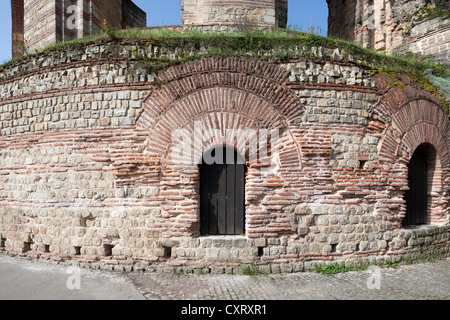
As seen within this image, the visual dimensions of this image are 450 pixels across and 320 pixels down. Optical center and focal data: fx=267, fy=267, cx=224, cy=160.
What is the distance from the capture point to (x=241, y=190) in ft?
16.8

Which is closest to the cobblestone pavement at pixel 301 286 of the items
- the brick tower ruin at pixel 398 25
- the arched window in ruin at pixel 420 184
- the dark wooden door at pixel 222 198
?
the dark wooden door at pixel 222 198

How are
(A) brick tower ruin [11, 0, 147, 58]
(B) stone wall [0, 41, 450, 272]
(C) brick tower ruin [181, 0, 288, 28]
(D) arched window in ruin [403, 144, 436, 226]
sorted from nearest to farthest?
(B) stone wall [0, 41, 450, 272] < (D) arched window in ruin [403, 144, 436, 226] < (C) brick tower ruin [181, 0, 288, 28] < (A) brick tower ruin [11, 0, 147, 58]

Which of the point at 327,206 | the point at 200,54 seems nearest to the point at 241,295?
the point at 327,206

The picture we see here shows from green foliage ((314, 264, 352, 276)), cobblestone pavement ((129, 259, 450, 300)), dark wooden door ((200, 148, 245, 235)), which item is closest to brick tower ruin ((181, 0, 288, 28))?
dark wooden door ((200, 148, 245, 235))

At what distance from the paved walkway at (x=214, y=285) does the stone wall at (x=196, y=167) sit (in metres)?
0.29

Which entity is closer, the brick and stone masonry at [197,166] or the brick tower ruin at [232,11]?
the brick and stone masonry at [197,166]

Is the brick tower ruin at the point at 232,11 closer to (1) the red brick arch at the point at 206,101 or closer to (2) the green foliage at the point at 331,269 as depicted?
(1) the red brick arch at the point at 206,101

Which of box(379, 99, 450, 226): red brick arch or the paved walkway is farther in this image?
box(379, 99, 450, 226): red brick arch

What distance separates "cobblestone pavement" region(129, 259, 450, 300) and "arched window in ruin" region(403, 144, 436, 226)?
1.38 m

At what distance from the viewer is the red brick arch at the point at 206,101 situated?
15.9ft

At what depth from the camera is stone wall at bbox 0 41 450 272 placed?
15.8 feet

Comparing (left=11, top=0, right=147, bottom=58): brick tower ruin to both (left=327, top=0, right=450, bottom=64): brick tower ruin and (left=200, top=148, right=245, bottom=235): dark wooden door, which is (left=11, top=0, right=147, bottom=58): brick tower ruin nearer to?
(left=200, top=148, right=245, bottom=235): dark wooden door

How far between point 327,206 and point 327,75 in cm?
251

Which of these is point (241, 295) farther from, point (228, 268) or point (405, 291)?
point (405, 291)
